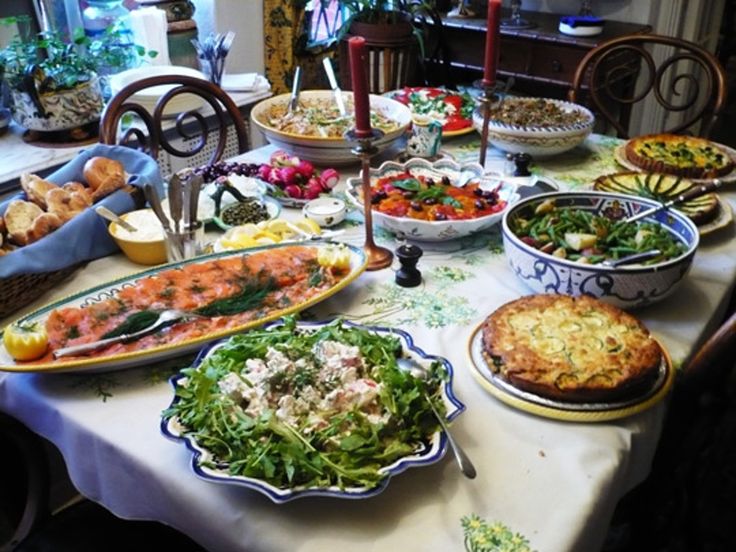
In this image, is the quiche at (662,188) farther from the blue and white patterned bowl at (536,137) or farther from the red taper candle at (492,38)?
the red taper candle at (492,38)

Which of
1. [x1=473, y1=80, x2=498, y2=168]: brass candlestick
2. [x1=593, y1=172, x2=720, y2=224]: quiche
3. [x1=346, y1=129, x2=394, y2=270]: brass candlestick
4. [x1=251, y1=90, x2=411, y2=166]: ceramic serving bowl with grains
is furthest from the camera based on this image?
[x1=251, y1=90, x2=411, y2=166]: ceramic serving bowl with grains

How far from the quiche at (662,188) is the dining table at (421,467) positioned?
0.20 metres

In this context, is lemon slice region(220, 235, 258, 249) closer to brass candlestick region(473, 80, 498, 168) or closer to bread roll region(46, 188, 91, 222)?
bread roll region(46, 188, 91, 222)

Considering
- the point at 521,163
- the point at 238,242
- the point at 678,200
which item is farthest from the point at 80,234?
the point at 678,200

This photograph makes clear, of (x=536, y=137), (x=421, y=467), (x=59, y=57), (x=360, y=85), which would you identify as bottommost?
(x=421, y=467)

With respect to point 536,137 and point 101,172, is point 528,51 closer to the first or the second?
point 536,137

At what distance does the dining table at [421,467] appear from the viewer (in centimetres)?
82

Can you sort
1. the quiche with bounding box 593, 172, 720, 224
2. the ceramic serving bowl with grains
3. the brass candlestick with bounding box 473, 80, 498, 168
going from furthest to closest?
1. the ceramic serving bowl with grains
2. the brass candlestick with bounding box 473, 80, 498, 168
3. the quiche with bounding box 593, 172, 720, 224

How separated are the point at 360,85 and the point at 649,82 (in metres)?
1.36

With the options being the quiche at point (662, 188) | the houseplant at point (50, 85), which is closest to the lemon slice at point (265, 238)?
the quiche at point (662, 188)

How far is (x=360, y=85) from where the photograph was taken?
48.1 inches

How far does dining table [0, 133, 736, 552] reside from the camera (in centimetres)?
82

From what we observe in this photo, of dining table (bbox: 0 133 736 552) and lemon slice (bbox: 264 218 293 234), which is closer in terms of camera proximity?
dining table (bbox: 0 133 736 552)

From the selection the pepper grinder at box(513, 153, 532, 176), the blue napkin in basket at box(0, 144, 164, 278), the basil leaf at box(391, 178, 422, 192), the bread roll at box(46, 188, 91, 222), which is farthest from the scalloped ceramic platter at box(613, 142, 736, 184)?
the bread roll at box(46, 188, 91, 222)
